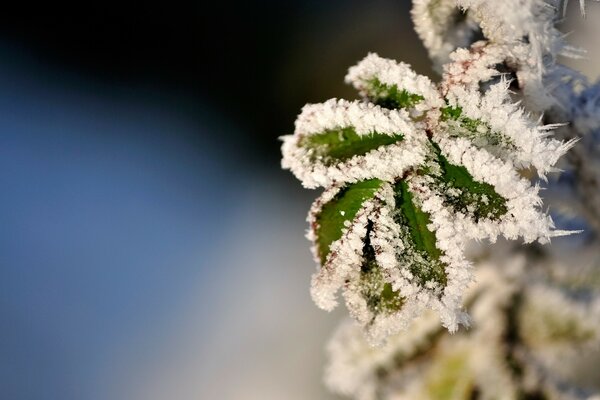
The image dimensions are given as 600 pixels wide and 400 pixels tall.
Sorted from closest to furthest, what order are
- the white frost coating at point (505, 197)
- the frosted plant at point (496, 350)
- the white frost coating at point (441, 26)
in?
the white frost coating at point (505, 197) → the white frost coating at point (441, 26) → the frosted plant at point (496, 350)

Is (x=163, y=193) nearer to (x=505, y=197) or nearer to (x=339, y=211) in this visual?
(x=339, y=211)

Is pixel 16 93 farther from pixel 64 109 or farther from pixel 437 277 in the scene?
pixel 437 277

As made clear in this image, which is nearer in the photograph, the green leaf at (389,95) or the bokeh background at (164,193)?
the green leaf at (389,95)

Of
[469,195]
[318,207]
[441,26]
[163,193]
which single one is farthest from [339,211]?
[163,193]

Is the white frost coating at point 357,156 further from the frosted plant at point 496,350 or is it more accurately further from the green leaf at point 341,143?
the frosted plant at point 496,350

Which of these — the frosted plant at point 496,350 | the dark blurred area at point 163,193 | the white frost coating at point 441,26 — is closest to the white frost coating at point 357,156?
the white frost coating at point 441,26

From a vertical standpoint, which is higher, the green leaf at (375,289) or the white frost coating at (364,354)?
the green leaf at (375,289)
